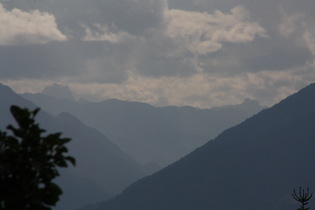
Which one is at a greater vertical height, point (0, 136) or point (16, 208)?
point (0, 136)

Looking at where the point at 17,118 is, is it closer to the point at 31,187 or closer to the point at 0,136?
the point at 0,136

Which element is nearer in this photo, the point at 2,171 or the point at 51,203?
the point at 2,171

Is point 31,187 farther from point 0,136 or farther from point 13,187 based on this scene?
point 0,136

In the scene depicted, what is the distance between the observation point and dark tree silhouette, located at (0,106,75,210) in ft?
47.5

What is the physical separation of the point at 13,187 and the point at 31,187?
0.50 meters

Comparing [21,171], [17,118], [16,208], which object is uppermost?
[17,118]

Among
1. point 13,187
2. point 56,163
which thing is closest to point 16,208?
point 13,187

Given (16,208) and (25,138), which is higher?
(25,138)

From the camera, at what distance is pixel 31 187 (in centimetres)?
1491

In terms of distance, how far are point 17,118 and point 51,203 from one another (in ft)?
7.83

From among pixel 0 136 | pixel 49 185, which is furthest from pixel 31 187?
pixel 0 136

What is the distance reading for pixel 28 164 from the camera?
14812 mm

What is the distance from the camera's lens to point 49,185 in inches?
591

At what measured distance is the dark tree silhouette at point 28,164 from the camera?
47.5 ft
